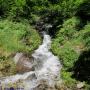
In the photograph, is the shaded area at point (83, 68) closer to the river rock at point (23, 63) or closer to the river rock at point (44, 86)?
the river rock at point (44, 86)

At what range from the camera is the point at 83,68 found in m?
18.8

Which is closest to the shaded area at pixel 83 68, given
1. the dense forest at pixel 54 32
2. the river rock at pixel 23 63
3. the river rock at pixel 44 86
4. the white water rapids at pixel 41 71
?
the dense forest at pixel 54 32

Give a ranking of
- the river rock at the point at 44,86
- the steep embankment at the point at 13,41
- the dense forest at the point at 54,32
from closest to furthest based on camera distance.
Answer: the river rock at the point at 44,86
the dense forest at the point at 54,32
the steep embankment at the point at 13,41

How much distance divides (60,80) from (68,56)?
2.82 m

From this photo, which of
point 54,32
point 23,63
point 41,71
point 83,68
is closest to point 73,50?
point 83,68

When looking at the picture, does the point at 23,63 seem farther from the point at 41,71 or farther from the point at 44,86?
the point at 44,86

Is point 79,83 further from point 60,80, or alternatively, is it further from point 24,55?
point 24,55

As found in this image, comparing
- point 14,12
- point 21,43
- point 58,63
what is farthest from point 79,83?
point 14,12

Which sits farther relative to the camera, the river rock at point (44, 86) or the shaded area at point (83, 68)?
the shaded area at point (83, 68)

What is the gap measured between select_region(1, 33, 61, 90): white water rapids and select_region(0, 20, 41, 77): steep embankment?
0.68m

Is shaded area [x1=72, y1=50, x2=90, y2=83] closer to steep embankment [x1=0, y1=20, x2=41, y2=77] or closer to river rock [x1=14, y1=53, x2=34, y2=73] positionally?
river rock [x1=14, y1=53, x2=34, y2=73]

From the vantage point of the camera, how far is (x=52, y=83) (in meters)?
17.6

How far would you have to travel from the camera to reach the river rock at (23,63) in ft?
63.3

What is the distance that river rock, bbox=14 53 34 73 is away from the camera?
19.3 meters
